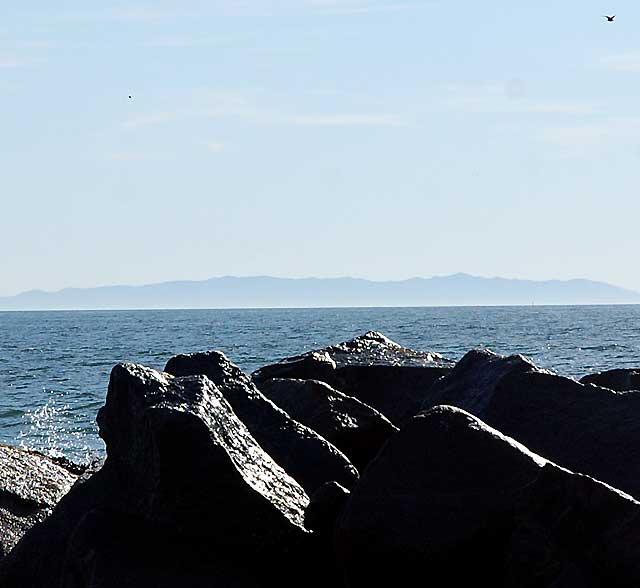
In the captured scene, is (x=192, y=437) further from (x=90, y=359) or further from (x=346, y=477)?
(x=90, y=359)

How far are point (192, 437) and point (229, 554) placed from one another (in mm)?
737

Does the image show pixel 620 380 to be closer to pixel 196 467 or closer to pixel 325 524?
pixel 325 524

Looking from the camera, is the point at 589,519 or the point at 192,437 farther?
the point at 192,437

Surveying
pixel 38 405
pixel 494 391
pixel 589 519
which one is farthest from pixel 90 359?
pixel 589 519

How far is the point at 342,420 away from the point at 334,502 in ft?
8.54

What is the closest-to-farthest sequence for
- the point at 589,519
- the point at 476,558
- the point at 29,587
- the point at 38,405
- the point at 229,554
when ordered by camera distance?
the point at 589,519 → the point at 476,558 → the point at 229,554 → the point at 29,587 → the point at 38,405

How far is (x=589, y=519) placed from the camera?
673 centimetres

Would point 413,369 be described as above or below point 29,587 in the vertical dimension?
above

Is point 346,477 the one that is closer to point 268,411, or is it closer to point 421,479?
point 268,411

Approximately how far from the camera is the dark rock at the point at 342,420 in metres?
10.3

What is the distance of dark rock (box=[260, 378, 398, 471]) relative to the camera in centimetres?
1027

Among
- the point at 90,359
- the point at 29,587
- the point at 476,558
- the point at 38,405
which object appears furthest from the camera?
the point at 90,359

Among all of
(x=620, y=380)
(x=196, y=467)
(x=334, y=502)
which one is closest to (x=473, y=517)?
(x=334, y=502)

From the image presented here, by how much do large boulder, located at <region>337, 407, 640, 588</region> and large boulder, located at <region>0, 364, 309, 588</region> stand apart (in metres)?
0.65
